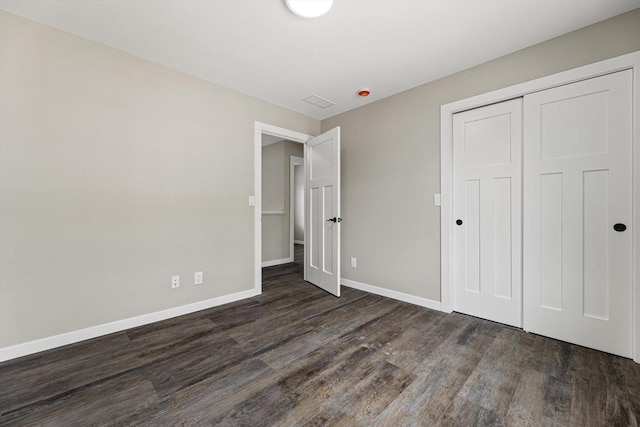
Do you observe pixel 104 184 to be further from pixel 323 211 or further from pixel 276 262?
pixel 276 262

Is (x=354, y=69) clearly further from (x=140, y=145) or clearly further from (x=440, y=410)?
(x=440, y=410)

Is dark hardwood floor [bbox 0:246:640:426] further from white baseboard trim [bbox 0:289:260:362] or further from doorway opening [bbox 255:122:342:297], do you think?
doorway opening [bbox 255:122:342:297]

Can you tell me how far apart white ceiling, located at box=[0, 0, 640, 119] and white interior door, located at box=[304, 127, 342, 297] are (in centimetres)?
90

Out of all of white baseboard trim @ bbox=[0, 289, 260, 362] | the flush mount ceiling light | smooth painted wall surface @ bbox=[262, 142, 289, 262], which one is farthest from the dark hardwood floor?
smooth painted wall surface @ bbox=[262, 142, 289, 262]

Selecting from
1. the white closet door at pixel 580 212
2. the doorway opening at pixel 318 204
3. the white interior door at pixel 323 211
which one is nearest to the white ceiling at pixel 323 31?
the white closet door at pixel 580 212

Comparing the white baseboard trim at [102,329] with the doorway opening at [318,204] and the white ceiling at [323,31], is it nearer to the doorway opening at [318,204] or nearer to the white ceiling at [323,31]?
the doorway opening at [318,204]

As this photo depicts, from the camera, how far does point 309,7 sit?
1684mm

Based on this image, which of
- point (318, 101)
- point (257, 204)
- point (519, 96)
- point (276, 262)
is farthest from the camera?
point (276, 262)

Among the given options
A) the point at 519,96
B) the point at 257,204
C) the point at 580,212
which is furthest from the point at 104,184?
the point at 580,212

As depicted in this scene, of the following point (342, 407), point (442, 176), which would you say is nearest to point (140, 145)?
point (342, 407)

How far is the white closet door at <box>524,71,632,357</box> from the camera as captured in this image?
1.83 metres

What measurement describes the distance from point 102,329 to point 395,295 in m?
2.82

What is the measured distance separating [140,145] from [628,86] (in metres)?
3.81

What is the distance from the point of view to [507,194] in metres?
2.32
